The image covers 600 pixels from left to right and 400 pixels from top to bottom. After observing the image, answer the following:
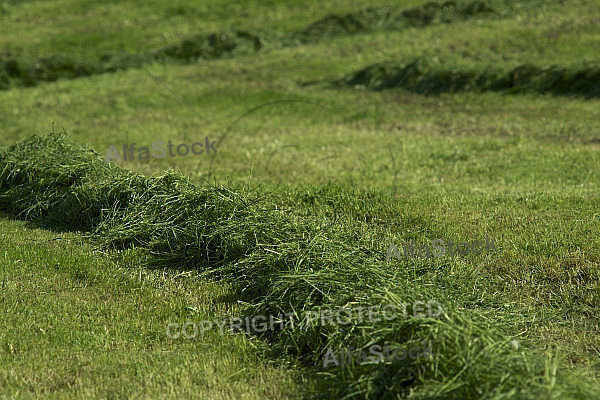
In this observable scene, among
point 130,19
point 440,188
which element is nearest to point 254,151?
point 440,188

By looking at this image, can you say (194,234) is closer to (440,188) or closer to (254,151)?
(440,188)

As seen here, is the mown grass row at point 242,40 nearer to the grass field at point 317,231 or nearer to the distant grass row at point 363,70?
the distant grass row at point 363,70

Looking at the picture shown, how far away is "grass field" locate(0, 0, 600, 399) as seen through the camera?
4887 millimetres

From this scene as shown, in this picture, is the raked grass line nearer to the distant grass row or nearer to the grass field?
the grass field

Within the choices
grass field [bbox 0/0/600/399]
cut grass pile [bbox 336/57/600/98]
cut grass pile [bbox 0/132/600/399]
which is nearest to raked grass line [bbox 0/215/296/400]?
grass field [bbox 0/0/600/399]

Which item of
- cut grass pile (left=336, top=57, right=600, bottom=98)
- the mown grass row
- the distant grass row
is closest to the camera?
cut grass pile (left=336, top=57, right=600, bottom=98)

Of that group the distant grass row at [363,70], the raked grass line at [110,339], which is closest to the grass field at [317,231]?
the raked grass line at [110,339]

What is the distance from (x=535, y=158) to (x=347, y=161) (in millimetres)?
3389

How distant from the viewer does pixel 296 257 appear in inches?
253

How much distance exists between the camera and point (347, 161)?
12891mm

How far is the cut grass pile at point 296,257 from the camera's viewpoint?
445 cm

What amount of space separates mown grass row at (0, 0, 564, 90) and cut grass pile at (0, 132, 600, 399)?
587 inches

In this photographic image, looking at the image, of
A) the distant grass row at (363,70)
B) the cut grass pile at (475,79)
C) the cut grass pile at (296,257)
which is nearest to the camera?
the cut grass pile at (296,257)

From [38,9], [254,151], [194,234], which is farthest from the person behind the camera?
[38,9]
